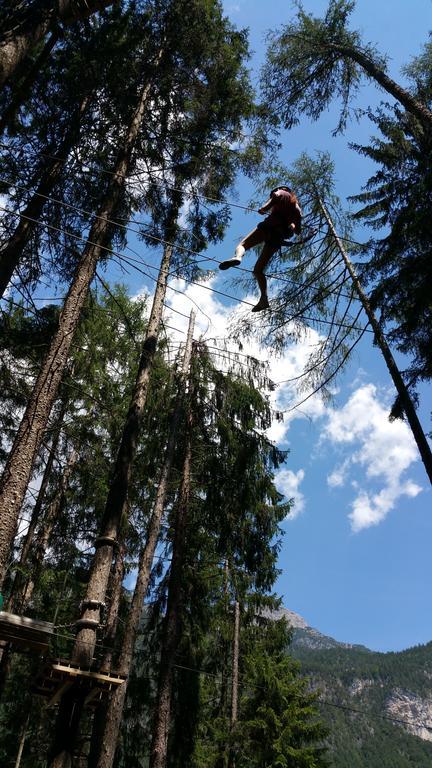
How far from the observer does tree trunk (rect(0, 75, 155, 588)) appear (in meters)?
4.89

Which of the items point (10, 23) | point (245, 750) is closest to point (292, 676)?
point (245, 750)

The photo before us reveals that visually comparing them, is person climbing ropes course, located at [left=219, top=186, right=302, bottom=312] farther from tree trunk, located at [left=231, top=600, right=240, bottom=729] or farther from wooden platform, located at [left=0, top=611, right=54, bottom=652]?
tree trunk, located at [left=231, top=600, right=240, bottom=729]

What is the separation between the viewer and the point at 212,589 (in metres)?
11.9

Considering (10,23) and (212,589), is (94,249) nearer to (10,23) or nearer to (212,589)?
(10,23)

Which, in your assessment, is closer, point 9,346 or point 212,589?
point 9,346

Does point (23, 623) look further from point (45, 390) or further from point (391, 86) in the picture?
point (391, 86)

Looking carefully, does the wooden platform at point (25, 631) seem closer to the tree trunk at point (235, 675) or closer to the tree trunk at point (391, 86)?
the tree trunk at point (391, 86)

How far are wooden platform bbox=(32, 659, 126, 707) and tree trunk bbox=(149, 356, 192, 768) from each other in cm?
414

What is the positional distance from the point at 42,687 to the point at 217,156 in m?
7.85

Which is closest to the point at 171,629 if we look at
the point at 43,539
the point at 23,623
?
the point at 43,539

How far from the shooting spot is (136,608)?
8289mm

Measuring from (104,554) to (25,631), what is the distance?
4.29 ft

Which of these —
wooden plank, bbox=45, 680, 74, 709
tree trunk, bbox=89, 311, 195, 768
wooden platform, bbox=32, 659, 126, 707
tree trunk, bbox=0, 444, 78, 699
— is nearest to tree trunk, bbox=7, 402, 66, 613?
tree trunk, bbox=0, 444, 78, 699

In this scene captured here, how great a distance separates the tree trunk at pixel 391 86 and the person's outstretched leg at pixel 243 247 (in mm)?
3172
